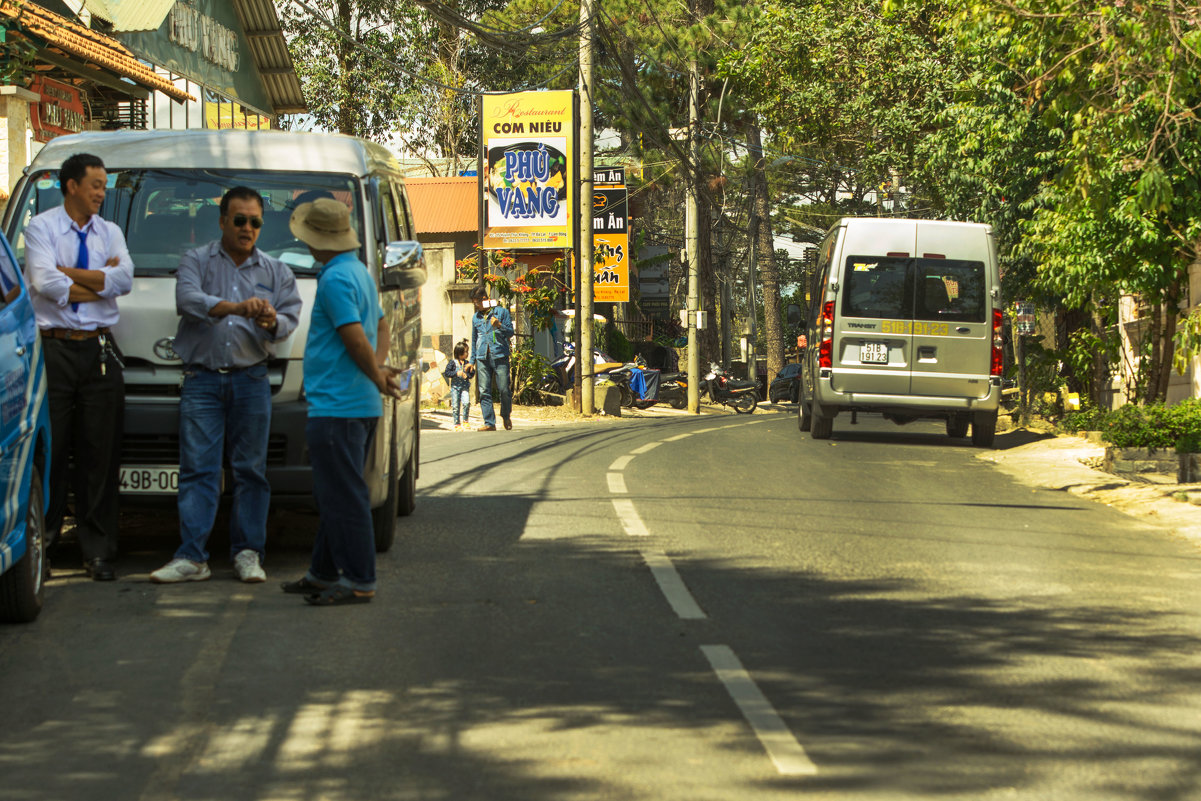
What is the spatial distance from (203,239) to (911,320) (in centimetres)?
1071

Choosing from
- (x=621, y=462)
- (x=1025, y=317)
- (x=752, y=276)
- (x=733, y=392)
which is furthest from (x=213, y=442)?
(x=752, y=276)

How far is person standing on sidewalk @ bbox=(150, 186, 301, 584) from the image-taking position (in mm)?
7203

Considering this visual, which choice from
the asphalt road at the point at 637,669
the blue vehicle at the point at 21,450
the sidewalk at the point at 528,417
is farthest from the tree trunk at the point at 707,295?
the blue vehicle at the point at 21,450

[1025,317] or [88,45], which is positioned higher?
[88,45]

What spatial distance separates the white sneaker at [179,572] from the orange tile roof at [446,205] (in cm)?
2272

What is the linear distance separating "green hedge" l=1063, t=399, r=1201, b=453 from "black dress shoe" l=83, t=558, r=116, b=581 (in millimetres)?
9850

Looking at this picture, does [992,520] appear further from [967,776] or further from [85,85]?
[85,85]

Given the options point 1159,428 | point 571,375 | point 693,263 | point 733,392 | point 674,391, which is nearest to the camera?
point 1159,428

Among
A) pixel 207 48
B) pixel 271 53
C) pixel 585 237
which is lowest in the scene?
pixel 585 237

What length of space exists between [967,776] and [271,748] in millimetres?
2157

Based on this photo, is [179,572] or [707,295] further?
[707,295]

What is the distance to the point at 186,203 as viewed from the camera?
8.16 m

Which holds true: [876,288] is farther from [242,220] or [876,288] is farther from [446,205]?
[446,205]

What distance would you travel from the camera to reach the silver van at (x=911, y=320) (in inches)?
669
